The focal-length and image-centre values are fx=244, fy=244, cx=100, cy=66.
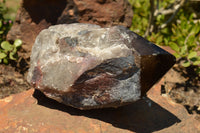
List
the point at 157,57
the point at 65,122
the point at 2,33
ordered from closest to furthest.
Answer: the point at 157,57, the point at 65,122, the point at 2,33

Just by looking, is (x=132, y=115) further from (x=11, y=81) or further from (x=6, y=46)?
(x=6, y=46)

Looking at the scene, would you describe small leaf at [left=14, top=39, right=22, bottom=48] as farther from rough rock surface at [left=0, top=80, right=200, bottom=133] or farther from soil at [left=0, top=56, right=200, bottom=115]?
rough rock surface at [left=0, top=80, right=200, bottom=133]

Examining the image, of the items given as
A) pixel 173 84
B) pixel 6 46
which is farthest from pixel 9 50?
pixel 173 84

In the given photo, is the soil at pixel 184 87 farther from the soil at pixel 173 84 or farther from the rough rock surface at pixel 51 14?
the rough rock surface at pixel 51 14

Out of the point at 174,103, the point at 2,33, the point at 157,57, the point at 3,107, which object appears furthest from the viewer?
the point at 2,33

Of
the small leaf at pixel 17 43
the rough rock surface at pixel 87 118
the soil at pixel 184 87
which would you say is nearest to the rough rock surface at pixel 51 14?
the small leaf at pixel 17 43

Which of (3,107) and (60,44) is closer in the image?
(60,44)

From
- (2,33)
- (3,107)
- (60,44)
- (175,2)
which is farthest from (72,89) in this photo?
(175,2)

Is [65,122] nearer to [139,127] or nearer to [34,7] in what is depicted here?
[139,127]
